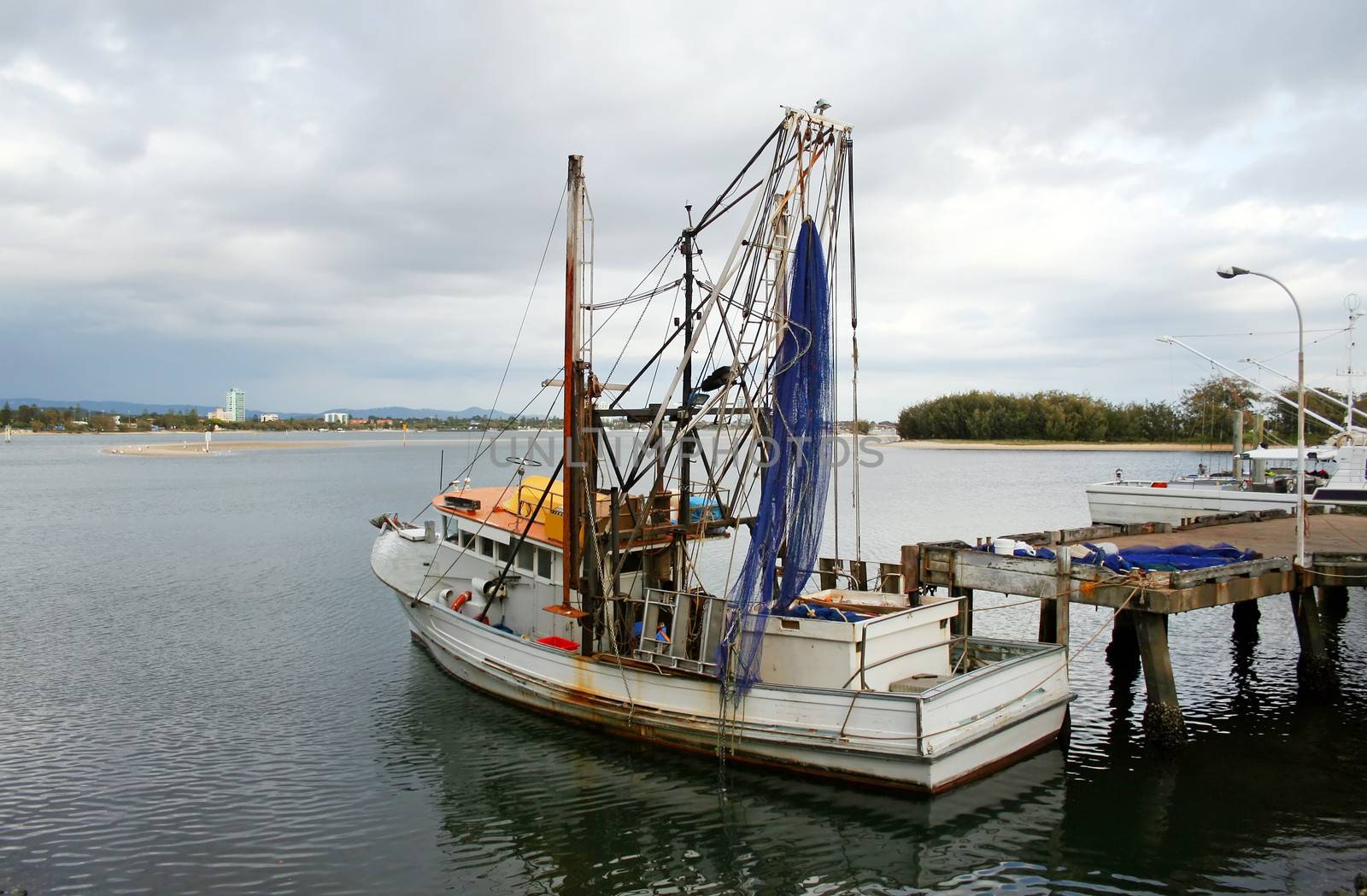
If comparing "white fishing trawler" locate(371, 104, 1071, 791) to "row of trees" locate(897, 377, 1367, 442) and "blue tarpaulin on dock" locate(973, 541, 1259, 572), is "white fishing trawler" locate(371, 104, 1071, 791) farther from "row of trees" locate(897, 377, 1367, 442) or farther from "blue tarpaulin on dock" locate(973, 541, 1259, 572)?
"row of trees" locate(897, 377, 1367, 442)

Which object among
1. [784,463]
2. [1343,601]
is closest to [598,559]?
[784,463]

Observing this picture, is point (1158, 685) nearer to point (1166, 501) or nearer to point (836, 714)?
point (836, 714)

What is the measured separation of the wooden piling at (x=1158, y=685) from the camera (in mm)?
14727

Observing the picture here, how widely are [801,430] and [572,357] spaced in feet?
14.4

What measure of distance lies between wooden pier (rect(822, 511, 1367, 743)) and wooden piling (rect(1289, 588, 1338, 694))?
17 millimetres

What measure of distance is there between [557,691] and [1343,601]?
22.0 metres

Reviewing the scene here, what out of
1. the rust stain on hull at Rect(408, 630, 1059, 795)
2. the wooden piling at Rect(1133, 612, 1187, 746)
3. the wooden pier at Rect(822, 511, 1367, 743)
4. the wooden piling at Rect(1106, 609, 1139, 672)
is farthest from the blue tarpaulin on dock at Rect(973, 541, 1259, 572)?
the rust stain on hull at Rect(408, 630, 1059, 795)

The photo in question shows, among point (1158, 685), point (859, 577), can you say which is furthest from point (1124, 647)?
point (859, 577)

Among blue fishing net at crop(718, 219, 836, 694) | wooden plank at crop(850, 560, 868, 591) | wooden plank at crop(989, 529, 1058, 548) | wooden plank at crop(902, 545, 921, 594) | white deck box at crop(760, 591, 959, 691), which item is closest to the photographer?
white deck box at crop(760, 591, 959, 691)

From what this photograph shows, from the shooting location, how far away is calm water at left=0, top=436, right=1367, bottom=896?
1125 cm

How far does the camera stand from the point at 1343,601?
24.4 m

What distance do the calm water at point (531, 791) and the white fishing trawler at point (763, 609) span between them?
0.73 metres

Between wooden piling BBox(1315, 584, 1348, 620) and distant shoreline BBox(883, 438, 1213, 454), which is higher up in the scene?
distant shoreline BBox(883, 438, 1213, 454)

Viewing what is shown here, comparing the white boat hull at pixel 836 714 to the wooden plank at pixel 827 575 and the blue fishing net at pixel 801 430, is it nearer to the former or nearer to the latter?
the blue fishing net at pixel 801 430
